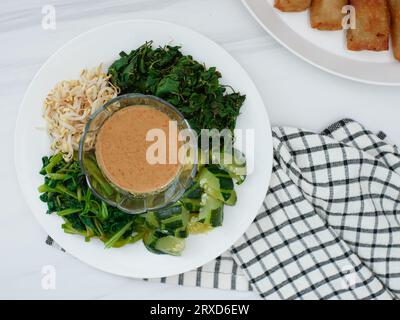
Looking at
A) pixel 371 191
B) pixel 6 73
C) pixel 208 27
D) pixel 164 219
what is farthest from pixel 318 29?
pixel 6 73

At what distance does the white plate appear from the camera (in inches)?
71.2

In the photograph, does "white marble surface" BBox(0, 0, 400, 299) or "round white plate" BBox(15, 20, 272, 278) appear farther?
"white marble surface" BBox(0, 0, 400, 299)

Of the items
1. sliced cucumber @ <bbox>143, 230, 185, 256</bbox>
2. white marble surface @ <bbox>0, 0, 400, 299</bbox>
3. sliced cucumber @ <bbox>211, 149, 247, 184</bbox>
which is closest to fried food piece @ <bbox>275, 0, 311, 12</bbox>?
white marble surface @ <bbox>0, 0, 400, 299</bbox>

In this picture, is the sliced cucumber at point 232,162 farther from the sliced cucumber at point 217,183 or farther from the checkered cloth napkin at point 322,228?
the checkered cloth napkin at point 322,228

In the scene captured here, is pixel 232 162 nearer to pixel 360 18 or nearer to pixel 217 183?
pixel 217 183

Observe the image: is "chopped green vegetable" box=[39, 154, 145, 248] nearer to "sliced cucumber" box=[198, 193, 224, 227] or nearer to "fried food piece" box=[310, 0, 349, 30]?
"sliced cucumber" box=[198, 193, 224, 227]

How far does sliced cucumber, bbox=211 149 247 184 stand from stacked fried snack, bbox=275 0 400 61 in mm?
512

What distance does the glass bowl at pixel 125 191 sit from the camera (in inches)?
65.1

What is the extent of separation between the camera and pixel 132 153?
164cm

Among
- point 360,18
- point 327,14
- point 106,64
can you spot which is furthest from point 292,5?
point 106,64

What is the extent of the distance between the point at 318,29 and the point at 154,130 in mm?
661

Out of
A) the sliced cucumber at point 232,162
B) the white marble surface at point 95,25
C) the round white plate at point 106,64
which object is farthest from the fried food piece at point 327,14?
the sliced cucumber at point 232,162

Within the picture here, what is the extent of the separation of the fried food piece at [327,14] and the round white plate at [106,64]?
317 millimetres

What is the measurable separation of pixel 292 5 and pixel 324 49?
19 cm
